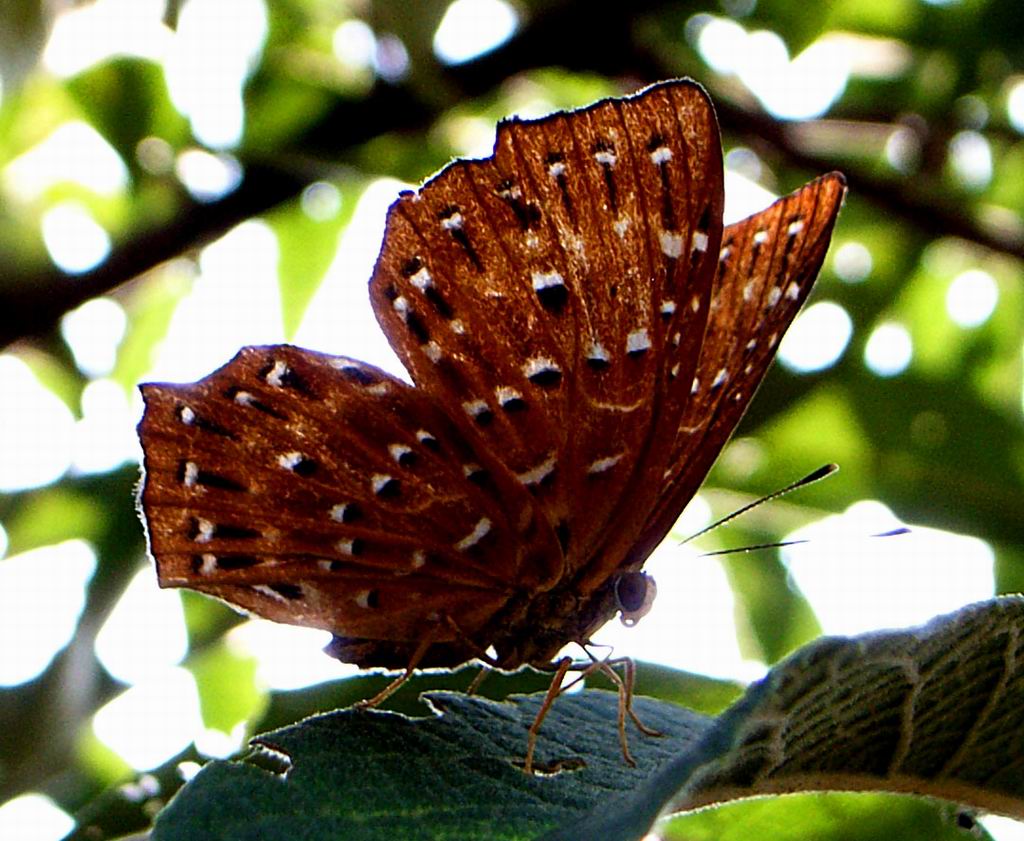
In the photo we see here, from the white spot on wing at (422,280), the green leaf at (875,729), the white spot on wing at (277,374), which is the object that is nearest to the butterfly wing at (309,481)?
the white spot on wing at (277,374)

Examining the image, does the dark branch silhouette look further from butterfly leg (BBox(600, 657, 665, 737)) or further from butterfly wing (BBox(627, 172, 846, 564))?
butterfly leg (BBox(600, 657, 665, 737))

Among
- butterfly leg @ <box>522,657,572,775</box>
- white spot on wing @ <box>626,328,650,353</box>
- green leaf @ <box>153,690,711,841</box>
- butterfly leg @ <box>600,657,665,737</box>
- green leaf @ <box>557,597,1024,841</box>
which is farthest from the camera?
white spot on wing @ <box>626,328,650,353</box>

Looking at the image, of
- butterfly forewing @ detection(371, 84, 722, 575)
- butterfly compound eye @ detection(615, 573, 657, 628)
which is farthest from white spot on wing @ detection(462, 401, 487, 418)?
butterfly compound eye @ detection(615, 573, 657, 628)

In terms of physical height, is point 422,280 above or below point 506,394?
above

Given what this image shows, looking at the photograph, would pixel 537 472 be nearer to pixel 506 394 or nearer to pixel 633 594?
pixel 506 394

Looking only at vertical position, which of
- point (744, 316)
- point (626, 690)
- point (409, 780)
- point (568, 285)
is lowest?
point (626, 690)

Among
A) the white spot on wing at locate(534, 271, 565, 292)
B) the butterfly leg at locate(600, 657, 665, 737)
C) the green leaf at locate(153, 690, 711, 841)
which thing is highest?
the white spot on wing at locate(534, 271, 565, 292)

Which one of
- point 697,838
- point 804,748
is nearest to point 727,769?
point 804,748

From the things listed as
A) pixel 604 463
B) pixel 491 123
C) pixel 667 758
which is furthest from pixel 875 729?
pixel 491 123

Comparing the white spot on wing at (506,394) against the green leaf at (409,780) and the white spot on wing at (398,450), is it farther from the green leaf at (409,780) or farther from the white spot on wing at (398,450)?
the green leaf at (409,780)
